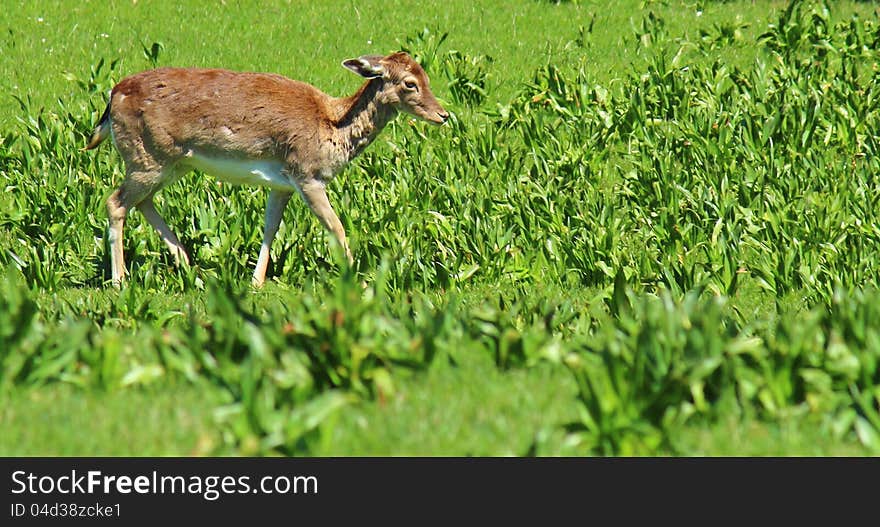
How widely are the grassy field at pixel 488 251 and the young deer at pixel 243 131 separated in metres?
0.43

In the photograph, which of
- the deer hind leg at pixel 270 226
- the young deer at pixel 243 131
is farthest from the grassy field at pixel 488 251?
the young deer at pixel 243 131

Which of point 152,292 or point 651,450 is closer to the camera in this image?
point 651,450

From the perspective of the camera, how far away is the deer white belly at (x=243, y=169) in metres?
9.25

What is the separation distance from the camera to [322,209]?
9289 millimetres

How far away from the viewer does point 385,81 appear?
9.64 meters

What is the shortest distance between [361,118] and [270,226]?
108cm

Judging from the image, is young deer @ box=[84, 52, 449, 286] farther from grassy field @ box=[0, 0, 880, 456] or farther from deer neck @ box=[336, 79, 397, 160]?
grassy field @ box=[0, 0, 880, 456]

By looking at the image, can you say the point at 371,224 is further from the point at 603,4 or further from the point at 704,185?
the point at 603,4

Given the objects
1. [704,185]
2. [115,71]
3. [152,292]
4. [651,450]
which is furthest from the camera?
[115,71]

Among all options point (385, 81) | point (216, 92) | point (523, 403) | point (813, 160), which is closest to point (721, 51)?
point (813, 160)

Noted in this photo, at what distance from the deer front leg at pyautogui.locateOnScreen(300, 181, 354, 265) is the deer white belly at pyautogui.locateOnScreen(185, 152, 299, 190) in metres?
0.11

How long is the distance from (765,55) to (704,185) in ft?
15.8

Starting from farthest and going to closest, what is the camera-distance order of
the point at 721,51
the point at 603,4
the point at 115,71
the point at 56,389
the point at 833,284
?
the point at 603,4, the point at 721,51, the point at 115,71, the point at 833,284, the point at 56,389

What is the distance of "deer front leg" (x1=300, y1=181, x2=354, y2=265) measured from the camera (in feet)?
30.4
